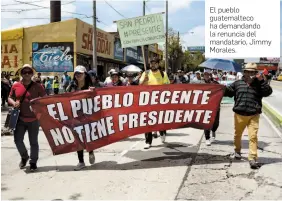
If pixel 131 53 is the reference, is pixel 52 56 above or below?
below

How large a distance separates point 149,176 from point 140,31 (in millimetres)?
4581

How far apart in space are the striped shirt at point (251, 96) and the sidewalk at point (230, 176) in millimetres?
891

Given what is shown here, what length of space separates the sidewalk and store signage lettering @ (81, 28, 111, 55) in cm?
2131

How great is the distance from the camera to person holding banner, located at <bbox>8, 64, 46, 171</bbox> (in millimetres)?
6410

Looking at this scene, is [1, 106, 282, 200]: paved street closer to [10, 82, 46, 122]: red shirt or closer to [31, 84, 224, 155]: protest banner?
[31, 84, 224, 155]: protest banner

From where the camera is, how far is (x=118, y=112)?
6984mm

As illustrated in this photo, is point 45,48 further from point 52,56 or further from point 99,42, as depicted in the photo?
point 99,42

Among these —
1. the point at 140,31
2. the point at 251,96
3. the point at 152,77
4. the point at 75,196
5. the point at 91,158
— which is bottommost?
the point at 75,196

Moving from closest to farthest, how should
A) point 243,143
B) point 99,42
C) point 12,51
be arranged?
point 243,143, point 12,51, point 99,42

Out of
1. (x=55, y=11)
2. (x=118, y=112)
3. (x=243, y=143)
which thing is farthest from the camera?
(x=55, y=11)

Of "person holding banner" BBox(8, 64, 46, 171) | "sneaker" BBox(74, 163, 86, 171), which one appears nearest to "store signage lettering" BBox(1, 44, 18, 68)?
"person holding banner" BBox(8, 64, 46, 171)

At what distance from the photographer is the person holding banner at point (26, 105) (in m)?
6.41

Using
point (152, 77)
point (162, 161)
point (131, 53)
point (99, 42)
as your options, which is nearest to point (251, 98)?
point (162, 161)

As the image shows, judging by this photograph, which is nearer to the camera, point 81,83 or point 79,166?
point 79,166
